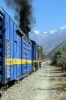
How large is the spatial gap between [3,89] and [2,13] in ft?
12.0

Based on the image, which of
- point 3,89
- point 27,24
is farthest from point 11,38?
point 27,24

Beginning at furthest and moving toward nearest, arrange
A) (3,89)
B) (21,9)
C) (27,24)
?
(21,9)
(27,24)
(3,89)

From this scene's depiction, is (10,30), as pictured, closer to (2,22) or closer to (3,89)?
(2,22)

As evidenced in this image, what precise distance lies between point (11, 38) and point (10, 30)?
16.9 inches


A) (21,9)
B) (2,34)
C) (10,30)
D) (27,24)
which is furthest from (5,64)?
(21,9)

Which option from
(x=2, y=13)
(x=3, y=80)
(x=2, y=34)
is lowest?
(x=3, y=80)

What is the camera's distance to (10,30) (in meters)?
13.3

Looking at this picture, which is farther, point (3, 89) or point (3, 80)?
point (3, 89)

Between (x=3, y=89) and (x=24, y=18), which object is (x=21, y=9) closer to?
(x=24, y=18)

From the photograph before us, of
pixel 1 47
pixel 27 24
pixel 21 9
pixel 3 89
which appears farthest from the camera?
pixel 21 9

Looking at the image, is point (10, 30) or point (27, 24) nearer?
point (10, 30)

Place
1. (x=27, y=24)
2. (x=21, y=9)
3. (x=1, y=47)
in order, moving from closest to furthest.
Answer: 1. (x=1, y=47)
2. (x=27, y=24)
3. (x=21, y=9)

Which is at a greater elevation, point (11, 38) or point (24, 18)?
point (24, 18)

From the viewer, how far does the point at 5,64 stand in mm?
11820
